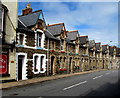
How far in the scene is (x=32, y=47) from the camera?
1623 cm

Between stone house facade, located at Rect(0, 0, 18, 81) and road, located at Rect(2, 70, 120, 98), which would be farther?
stone house facade, located at Rect(0, 0, 18, 81)

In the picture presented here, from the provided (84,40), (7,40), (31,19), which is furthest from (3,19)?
(84,40)

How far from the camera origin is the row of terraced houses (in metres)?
13.4

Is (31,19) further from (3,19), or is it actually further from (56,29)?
(56,29)

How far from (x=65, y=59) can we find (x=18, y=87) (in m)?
13.3

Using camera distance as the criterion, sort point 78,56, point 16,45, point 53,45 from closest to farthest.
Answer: point 16,45 < point 53,45 < point 78,56

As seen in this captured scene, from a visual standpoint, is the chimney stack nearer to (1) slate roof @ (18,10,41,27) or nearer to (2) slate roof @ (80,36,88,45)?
(1) slate roof @ (18,10,41,27)

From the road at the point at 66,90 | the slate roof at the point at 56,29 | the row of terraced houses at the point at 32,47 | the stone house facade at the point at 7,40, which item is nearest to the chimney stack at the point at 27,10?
the row of terraced houses at the point at 32,47

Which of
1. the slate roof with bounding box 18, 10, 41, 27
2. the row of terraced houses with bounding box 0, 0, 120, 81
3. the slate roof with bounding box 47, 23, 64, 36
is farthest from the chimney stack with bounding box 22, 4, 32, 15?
the slate roof with bounding box 47, 23, 64, 36

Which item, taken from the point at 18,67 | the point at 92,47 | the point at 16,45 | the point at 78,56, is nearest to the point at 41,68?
the point at 18,67

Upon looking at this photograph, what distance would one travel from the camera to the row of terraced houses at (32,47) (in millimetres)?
13352

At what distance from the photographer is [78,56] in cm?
2852

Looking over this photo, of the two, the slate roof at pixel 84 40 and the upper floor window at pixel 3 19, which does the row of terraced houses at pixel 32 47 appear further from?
the slate roof at pixel 84 40

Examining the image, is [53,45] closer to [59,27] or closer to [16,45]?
[59,27]
